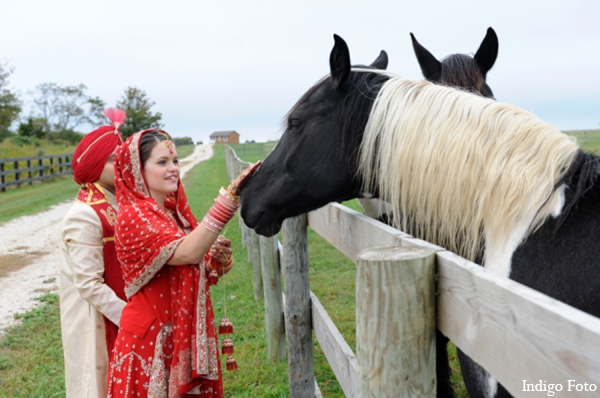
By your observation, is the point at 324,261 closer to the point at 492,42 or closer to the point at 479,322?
the point at 492,42

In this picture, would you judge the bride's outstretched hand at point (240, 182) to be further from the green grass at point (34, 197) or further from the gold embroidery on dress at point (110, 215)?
the green grass at point (34, 197)

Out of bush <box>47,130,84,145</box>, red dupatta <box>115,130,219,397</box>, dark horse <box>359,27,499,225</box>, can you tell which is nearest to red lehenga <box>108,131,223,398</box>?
red dupatta <box>115,130,219,397</box>

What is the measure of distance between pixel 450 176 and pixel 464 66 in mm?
1957

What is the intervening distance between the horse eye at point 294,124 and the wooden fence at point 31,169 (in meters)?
20.0

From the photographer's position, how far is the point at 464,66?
3.46m

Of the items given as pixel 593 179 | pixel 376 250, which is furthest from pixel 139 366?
pixel 593 179

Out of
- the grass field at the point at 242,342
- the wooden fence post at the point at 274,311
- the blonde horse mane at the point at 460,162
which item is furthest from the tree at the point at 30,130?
the blonde horse mane at the point at 460,162

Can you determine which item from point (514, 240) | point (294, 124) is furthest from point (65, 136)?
point (514, 240)

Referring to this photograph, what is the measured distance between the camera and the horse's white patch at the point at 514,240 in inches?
63.1

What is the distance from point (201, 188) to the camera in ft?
63.0

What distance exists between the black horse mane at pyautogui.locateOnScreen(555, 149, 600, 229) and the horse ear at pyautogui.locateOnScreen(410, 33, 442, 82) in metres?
2.07

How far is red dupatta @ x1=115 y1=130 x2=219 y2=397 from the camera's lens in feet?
7.75

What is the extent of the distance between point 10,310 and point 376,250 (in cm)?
631

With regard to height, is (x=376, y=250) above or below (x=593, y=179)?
below
